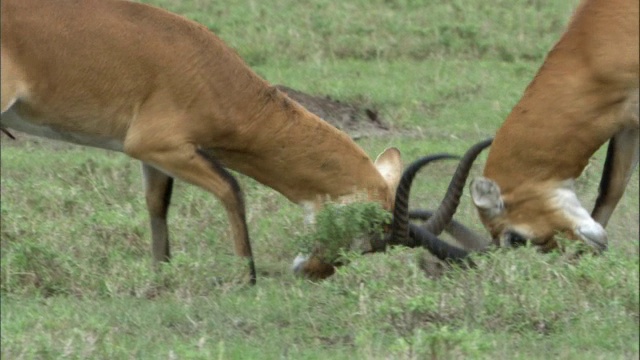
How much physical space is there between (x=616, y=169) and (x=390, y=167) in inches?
41.1

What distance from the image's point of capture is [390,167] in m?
7.14

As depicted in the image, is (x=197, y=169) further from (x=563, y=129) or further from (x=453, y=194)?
(x=563, y=129)

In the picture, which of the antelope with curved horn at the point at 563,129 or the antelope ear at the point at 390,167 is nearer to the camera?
the antelope with curved horn at the point at 563,129

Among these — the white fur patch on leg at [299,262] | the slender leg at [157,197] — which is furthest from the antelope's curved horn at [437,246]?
the slender leg at [157,197]

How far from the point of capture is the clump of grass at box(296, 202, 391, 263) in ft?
21.2

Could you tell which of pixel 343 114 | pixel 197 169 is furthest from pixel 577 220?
pixel 343 114

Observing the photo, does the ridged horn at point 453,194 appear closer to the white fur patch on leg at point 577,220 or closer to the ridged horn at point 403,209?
the ridged horn at point 403,209

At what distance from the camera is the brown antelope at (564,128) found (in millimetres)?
6285

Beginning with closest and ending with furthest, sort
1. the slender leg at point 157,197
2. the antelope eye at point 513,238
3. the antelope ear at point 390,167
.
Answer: the antelope eye at point 513,238 < the antelope ear at point 390,167 < the slender leg at point 157,197

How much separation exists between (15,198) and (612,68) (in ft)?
11.2

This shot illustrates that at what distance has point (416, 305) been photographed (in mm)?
5602

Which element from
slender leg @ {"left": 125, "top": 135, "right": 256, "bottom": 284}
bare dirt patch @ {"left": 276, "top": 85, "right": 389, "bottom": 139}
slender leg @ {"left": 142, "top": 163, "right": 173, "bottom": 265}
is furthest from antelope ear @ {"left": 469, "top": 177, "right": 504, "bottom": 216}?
bare dirt patch @ {"left": 276, "top": 85, "right": 389, "bottom": 139}

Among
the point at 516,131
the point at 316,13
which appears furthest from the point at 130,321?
the point at 316,13

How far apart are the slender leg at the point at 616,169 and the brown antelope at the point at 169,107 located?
0.96m
